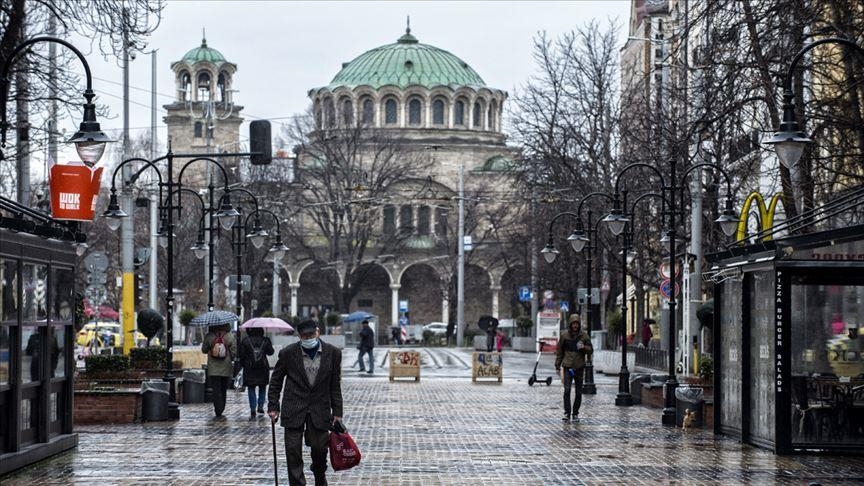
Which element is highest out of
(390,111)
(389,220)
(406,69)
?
(406,69)

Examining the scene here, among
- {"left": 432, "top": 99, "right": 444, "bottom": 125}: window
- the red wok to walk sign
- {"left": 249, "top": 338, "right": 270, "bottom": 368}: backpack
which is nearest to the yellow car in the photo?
{"left": 249, "top": 338, "right": 270, "bottom": 368}: backpack

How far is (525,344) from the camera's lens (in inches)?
2790

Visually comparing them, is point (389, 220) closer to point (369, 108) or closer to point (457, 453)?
point (369, 108)

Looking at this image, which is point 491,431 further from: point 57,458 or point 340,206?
point 340,206

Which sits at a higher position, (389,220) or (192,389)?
(389,220)

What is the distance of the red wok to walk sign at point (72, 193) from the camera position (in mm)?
23250

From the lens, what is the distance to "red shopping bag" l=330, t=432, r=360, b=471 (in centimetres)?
1361

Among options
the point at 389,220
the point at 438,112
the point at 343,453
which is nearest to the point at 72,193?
the point at 343,453

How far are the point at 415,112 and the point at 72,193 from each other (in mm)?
91768

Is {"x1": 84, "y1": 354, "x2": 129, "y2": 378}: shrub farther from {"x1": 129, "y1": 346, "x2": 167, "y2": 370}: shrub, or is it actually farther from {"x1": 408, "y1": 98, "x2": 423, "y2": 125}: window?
{"x1": 408, "y1": 98, "x2": 423, "y2": 125}: window

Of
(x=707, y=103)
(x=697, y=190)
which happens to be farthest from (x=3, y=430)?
(x=697, y=190)

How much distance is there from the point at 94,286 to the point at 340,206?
4693 centimetres

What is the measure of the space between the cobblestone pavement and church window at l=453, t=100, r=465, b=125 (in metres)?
88.0

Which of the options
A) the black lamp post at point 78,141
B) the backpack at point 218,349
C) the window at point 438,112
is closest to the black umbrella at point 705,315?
the backpack at point 218,349
